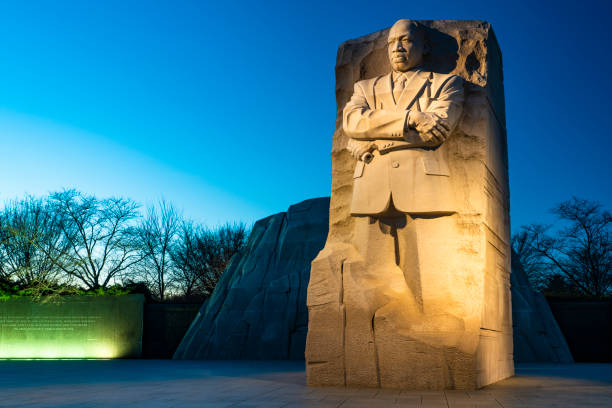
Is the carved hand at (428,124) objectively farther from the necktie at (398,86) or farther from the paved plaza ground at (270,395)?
the paved plaza ground at (270,395)

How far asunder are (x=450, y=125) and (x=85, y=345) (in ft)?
38.4

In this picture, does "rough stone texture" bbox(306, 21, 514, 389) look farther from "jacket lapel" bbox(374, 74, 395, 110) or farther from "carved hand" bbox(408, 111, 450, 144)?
"jacket lapel" bbox(374, 74, 395, 110)

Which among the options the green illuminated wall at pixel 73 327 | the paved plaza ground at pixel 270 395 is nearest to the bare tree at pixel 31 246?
the green illuminated wall at pixel 73 327

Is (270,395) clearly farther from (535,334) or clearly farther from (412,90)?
(535,334)

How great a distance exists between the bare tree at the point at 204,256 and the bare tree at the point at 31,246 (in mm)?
7086

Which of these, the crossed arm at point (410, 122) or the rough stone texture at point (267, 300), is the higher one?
the crossed arm at point (410, 122)

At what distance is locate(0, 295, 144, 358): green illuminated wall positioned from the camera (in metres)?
14.4

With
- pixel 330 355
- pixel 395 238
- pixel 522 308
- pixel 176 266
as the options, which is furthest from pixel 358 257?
pixel 176 266

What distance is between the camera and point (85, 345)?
14.4 m

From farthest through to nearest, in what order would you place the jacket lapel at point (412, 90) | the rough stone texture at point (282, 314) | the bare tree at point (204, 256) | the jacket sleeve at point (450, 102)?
1. the bare tree at point (204, 256)
2. the rough stone texture at point (282, 314)
3. the jacket lapel at point (412, 90)
4. the jacket sleeve at point (450, 102)

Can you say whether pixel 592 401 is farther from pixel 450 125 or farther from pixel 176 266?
pixel 176 266

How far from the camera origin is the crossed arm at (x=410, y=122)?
562 centimetres

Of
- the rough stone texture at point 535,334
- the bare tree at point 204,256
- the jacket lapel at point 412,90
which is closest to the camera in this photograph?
the jacket lapel at point 412,90

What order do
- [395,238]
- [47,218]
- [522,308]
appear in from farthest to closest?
1. [47,218]
2. [522,308]
3. [395,238]
